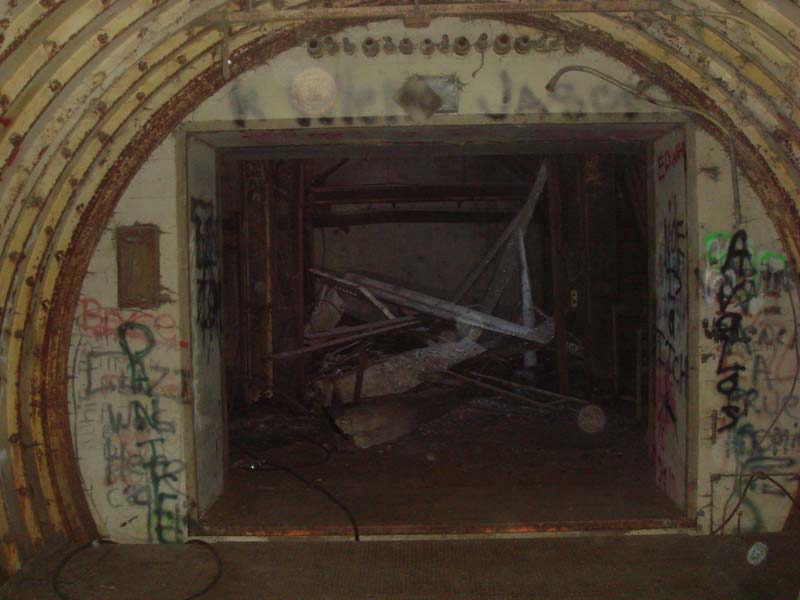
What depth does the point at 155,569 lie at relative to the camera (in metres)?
5.73

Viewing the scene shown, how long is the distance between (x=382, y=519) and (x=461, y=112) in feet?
10.6

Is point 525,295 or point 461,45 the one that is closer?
point 461,45

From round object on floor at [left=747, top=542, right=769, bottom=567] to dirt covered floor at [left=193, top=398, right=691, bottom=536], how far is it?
53cm

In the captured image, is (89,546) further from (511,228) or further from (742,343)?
(511,228)

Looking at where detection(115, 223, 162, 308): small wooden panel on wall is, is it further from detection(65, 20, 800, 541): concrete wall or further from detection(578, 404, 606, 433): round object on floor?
detection(578, 404, 606, 433): round object on floor

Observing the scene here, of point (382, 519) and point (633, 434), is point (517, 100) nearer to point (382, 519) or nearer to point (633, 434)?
point (382, 519)

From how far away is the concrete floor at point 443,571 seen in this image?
17.5ft

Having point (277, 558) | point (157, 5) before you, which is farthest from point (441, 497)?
point (157, 5)

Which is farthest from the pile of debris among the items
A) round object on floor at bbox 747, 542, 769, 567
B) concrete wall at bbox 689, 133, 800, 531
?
round object on floor at bbox 747, 542, 769, 567

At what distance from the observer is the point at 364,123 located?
589 centimetres

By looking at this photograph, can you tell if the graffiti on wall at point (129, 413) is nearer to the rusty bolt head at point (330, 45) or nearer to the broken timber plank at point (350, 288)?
the rusty bolt head at point (330, 45)

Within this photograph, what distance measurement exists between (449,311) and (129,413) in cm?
737

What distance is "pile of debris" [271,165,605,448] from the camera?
393 inches

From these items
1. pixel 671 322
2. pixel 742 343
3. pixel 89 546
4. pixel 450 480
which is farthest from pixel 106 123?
pixel 742 343
